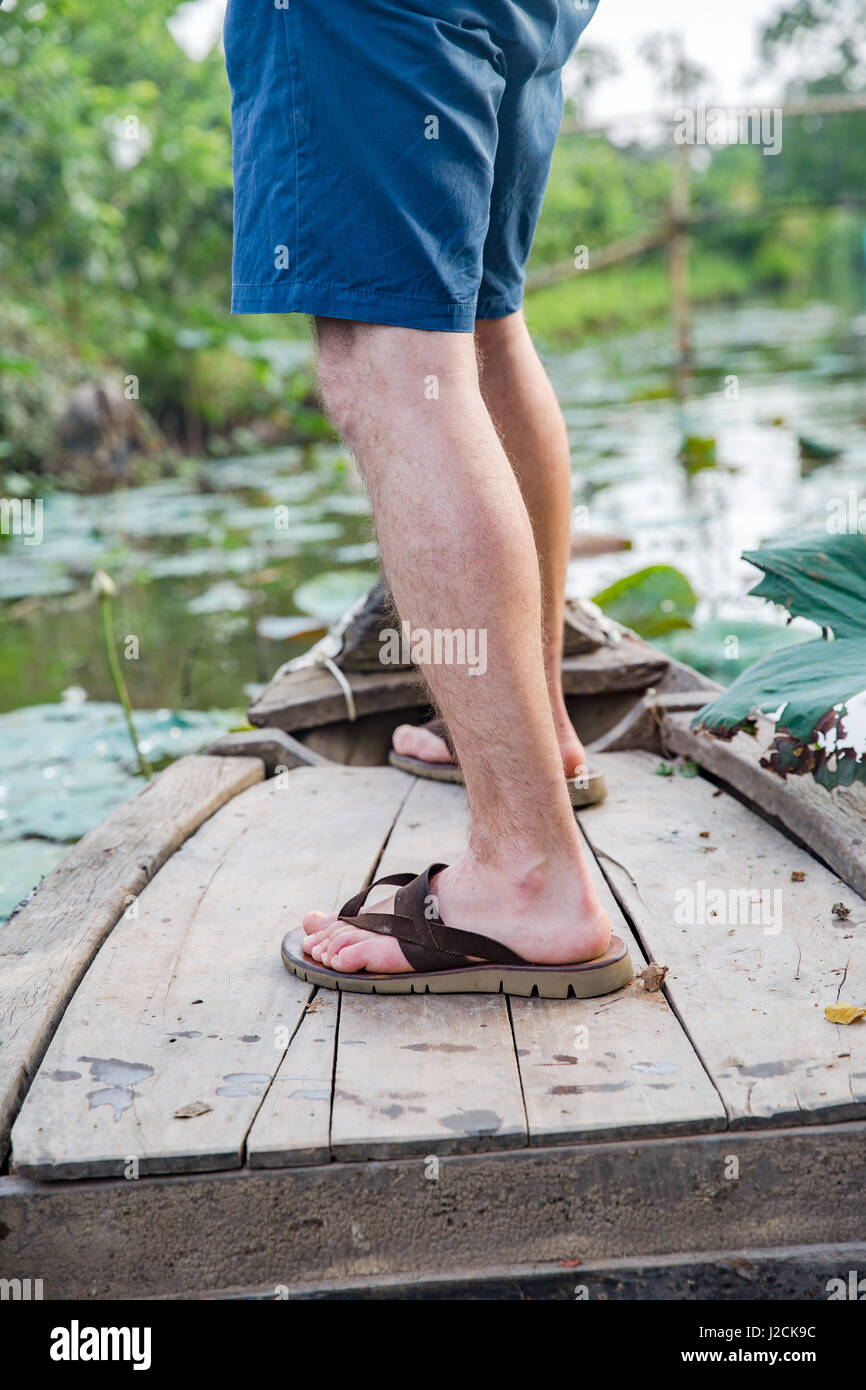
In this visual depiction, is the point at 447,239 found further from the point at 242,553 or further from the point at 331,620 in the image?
the point at 242,553

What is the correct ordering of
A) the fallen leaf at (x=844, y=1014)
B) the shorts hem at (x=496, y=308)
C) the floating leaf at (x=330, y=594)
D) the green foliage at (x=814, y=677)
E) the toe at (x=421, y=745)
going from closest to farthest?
1. the fallen leaf at (x=844, y=1014)
2. the green foliage at (x=814, y=677)
3. the shorts hem at (x=496, y=308)
4. the toe at (x=421, y=745)
5. the floating leaf at (x=330, y=594)

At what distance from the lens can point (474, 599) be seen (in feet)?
3.98

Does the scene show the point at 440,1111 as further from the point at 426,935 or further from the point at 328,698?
the point at 328,698

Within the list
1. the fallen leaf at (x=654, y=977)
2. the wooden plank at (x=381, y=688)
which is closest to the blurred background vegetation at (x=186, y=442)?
the wooden plank at (x=381, y=688)

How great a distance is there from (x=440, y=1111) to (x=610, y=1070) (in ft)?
0.51

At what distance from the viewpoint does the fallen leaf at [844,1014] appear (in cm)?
113

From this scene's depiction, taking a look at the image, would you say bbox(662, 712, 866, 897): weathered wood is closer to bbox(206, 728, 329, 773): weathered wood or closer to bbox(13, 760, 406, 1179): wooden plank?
bbox(13, 760, 406, 1179): wooden plank

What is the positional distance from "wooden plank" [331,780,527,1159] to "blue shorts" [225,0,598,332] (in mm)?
663

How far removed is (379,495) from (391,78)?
0.38 meters

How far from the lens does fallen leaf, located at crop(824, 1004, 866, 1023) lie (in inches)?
44.4

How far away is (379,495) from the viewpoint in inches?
49.4

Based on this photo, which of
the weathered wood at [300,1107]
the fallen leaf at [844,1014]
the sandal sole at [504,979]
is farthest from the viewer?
the sandal sole at [504,979]

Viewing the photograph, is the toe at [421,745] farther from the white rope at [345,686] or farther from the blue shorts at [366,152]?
the blue shorts at [366,152]

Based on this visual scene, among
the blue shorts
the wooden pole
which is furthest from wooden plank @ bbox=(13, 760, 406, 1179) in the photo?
the wooden pole
